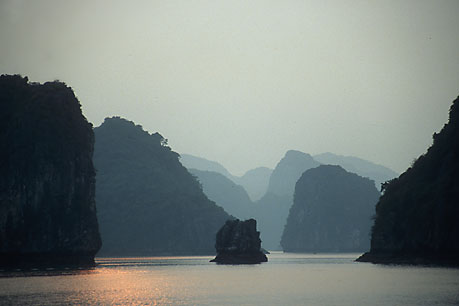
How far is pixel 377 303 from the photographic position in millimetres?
70500

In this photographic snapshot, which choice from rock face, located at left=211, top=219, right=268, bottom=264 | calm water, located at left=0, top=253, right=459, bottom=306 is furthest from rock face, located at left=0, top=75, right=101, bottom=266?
rock face, located at left=211, top=219, right=268, bottom=264

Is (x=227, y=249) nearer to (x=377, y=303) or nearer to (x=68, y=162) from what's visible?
(x=68, y=162)

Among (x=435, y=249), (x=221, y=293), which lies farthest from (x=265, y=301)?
(x=435, y=249)

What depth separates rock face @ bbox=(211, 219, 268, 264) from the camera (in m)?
174

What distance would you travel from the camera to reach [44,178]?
137000mm

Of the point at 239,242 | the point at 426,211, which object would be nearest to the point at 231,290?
the point at 426,211

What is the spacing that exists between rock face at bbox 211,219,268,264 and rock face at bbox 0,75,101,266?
39.5 meters

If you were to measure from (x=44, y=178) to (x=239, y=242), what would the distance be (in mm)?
60107

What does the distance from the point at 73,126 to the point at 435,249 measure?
86.5 metres

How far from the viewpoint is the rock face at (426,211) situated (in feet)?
427

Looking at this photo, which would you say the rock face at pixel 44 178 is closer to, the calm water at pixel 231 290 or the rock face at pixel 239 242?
the calm water at pixel 231 290

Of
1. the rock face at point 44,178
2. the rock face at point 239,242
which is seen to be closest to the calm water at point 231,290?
the rock face at point 44,178

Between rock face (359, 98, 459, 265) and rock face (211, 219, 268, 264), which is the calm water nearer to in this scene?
rock face (359, 98, 459, 265)

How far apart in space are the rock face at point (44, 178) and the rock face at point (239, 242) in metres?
39.5
